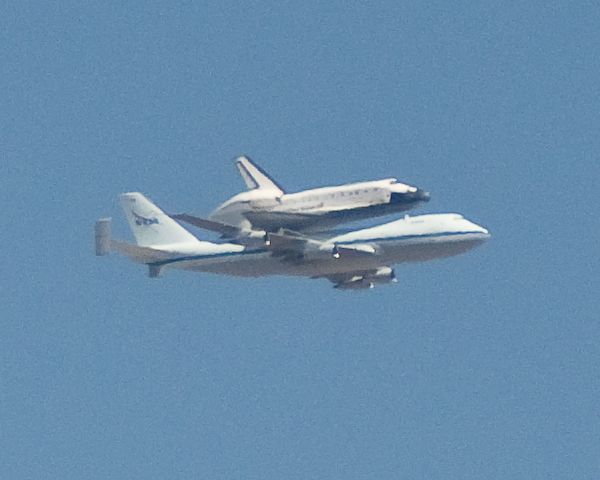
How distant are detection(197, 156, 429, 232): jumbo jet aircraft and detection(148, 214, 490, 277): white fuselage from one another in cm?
279

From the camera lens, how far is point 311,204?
8338 cm

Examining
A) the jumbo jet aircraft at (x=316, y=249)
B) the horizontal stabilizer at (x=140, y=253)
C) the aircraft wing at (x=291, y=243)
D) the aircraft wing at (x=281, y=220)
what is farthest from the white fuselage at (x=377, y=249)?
the horizontal stabilizer at (x=140, y=253)

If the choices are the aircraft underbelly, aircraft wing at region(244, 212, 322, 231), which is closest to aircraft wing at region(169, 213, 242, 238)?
aircraft wing at region(244, 212, 322, 231)

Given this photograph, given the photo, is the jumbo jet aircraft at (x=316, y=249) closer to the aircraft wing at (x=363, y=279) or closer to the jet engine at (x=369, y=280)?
the aircraft wing at (x=363, y=279)

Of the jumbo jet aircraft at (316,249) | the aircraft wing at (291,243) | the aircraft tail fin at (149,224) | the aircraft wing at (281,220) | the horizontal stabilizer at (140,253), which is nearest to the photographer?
the aircraft wing at (281,220)

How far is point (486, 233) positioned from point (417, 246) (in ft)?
12.8

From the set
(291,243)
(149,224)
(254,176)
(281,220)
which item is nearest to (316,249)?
(291,243)

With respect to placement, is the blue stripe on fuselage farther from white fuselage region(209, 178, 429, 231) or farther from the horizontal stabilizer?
white fuselage region(209, 178, 429, 231)

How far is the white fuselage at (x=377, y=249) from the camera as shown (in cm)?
8625

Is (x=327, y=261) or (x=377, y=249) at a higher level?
(x=377, y=249)

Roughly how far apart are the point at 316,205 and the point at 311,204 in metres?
0.31

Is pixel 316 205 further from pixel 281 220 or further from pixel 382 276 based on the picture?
pixel 382 276

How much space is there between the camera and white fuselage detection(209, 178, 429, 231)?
8188cm

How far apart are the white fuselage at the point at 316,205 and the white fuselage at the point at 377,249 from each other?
9.53ft
